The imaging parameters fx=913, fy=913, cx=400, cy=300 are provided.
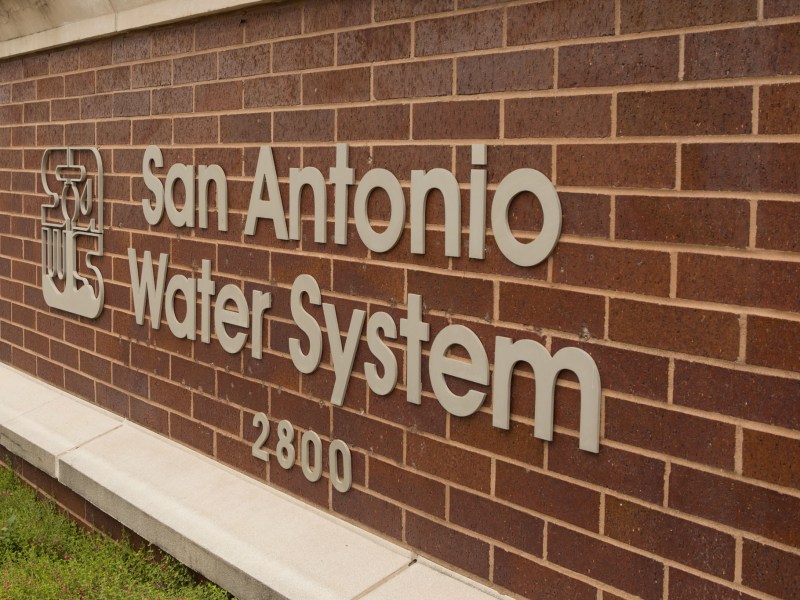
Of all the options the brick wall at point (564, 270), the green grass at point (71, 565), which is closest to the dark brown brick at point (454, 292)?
the brick wall at point (564, 270)

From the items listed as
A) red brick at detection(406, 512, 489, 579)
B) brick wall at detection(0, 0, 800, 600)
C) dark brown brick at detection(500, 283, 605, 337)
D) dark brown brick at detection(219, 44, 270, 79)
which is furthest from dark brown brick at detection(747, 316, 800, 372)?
dark brown brick at detection(219, 44, 270, 79)

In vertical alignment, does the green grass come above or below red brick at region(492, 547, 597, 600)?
below

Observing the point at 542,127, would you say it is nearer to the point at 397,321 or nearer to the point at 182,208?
the point at 397,321

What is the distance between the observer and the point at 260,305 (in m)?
3.33

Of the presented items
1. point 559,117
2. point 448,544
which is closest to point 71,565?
point 448,544

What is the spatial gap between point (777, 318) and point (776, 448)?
0.92 feet

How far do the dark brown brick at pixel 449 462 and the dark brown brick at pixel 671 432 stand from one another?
1.53 feet

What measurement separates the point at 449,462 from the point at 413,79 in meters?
1.14

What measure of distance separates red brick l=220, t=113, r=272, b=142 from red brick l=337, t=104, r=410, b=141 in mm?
412

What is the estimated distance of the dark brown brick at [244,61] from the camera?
328 cm

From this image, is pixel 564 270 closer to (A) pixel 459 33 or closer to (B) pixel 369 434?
(A) pixel 459 33

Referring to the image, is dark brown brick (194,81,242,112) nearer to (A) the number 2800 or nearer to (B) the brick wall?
(B) the brick wall

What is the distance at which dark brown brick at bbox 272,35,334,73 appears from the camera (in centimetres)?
303

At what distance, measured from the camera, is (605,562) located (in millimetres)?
2299
